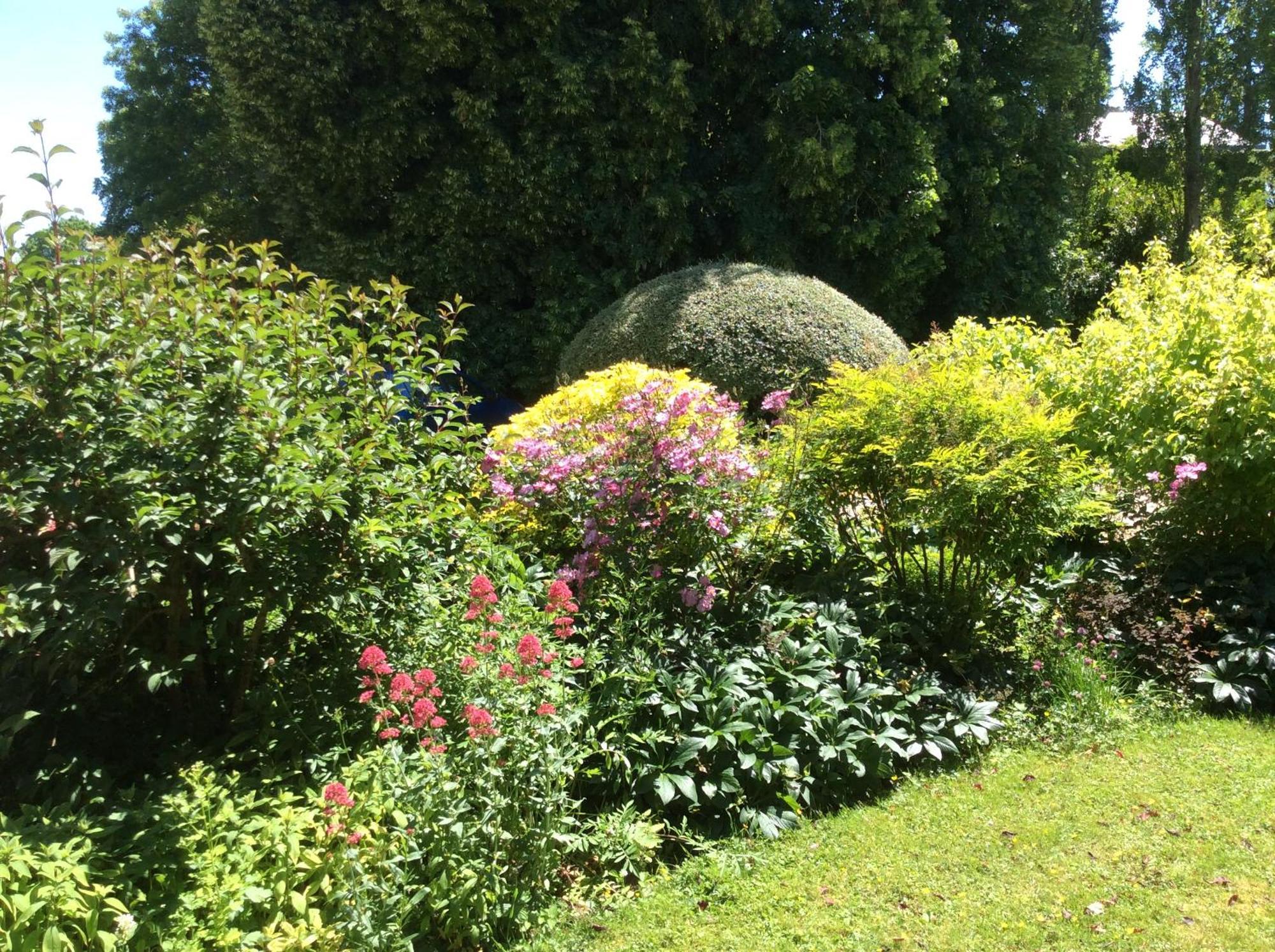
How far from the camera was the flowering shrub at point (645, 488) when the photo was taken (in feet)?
13.5

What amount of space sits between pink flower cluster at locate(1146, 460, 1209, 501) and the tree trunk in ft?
63.1

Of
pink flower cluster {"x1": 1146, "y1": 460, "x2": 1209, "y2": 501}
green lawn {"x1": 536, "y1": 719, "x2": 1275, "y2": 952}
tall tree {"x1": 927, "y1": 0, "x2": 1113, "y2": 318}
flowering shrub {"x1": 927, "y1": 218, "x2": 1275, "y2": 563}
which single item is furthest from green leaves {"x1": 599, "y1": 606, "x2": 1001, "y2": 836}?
tall tree {"x1": 927, "y1": 0, "x2": 1113, "y2": 318}

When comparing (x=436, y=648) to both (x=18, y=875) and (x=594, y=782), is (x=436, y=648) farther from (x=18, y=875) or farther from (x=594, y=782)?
(x=18, y=875)

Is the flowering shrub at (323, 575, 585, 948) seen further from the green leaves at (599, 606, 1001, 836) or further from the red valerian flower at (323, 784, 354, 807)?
the green leaves at (599, 606, 1001, 836)

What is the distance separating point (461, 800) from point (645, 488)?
5.93 ft

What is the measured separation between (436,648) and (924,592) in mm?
2683

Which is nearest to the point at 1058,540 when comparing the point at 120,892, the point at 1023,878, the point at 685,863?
the point at 1023,878

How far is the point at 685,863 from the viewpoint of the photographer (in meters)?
3.20

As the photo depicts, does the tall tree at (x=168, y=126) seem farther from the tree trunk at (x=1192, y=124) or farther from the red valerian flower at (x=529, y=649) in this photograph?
the tree trunk at (x=1192, y=124)

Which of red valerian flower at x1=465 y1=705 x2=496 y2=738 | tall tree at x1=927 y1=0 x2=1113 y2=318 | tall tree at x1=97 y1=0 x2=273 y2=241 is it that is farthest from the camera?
tall tree at x1=97 y1=0 x2=273 y2=241

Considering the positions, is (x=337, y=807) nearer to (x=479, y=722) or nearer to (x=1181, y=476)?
(x=479, y=722)

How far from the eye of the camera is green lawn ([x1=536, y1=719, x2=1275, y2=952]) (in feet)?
9.12

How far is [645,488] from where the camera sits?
4164 millimetres

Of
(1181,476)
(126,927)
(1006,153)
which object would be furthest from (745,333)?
(1006,153)
